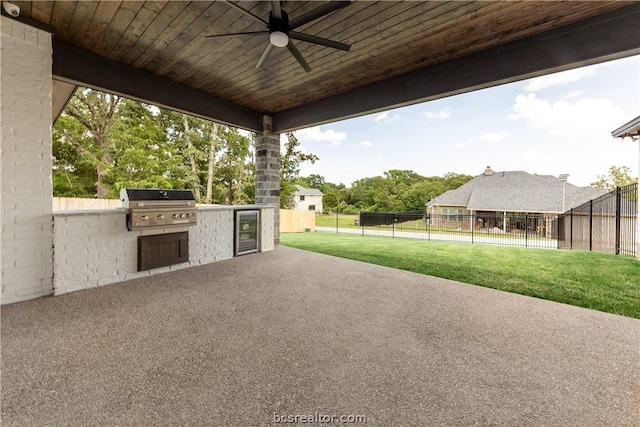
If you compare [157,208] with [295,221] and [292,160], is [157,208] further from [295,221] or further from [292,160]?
[292,160]

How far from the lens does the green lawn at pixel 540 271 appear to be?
2.91 meters

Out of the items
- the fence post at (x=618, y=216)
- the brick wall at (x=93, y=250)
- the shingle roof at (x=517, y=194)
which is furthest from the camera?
the shingle roof at (x=517, y=194)

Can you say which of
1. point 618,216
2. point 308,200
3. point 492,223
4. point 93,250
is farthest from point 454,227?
point 308,200

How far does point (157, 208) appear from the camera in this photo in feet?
11.3

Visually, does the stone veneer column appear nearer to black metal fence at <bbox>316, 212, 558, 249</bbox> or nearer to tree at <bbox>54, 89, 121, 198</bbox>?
black metal fence at <bbox>316, 212, 558, 249</bbox>

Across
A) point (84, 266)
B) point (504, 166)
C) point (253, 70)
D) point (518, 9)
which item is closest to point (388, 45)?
point (518, 9)

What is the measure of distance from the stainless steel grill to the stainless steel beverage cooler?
959 mm

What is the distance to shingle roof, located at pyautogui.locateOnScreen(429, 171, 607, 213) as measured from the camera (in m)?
12.4

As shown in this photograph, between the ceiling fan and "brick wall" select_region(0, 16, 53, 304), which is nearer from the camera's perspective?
the ceiling fan

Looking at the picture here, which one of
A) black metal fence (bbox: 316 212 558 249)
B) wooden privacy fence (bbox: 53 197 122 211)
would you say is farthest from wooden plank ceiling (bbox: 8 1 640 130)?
black metal fence (bbox: 316 212 558 249)

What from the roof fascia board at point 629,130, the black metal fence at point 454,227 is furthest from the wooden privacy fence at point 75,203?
the roof fascia board at point 629,130

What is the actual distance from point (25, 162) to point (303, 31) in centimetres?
321

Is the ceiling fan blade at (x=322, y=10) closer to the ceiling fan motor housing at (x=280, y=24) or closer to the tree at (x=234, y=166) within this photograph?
the ceiling fan motor housing at (x=280, y=24)

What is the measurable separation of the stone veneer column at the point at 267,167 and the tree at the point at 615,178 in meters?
13.3
